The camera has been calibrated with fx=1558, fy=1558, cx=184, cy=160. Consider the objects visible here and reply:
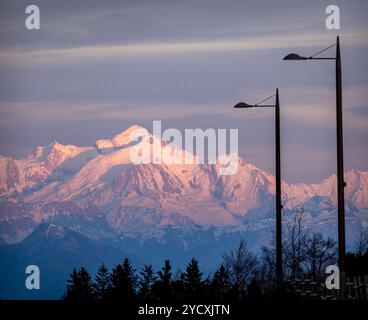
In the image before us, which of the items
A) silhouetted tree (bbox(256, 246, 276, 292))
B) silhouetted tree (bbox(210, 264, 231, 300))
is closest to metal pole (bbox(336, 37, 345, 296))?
silhouetted tree (bbox(210, 264, 231, 300))

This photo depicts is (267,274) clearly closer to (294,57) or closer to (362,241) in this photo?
(362,241)

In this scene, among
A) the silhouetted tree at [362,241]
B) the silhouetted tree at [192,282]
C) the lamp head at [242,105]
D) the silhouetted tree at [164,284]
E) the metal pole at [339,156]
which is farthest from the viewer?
the silhouetted tree at [362,241]

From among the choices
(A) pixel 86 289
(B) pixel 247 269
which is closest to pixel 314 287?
(A) pixel 86 289

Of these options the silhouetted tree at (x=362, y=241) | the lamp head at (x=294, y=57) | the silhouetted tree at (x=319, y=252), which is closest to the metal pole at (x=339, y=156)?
the lamp head at (x=294, y=57)

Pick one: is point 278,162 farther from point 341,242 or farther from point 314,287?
point 341,242

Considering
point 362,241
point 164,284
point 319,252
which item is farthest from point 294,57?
point 319,252

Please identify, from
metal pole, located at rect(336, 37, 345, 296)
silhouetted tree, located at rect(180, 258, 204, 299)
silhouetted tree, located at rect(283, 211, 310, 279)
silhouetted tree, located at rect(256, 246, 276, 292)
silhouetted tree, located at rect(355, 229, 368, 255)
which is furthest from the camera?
silhouetted tree, located at rect(355, 229, 368, 255)

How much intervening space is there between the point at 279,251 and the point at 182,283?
12.0 ft

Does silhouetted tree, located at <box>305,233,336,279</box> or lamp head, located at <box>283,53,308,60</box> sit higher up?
lamp head, located at <box>283,53,308,60</box>

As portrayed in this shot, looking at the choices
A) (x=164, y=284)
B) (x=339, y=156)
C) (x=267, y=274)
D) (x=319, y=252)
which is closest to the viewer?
(x=339, y=156)

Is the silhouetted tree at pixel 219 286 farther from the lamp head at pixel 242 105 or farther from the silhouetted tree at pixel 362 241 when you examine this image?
the silhouetted tree at pixel 362 241

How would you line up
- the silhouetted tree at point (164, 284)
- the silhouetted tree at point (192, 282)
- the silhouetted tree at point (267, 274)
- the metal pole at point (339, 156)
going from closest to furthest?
the metal pole at point (339, 156)
the silhouetted tree at point (164, 284)
the silhouetted tree at point (192, 282)
the silhouetted tree at point (267, 274)

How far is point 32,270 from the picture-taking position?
56.1 meters

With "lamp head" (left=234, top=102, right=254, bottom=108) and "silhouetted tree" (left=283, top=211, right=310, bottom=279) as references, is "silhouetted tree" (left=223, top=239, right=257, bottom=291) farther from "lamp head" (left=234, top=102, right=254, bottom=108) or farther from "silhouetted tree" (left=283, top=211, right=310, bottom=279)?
"lamp head" (left=234, top=102, right=254, bottom=108)
